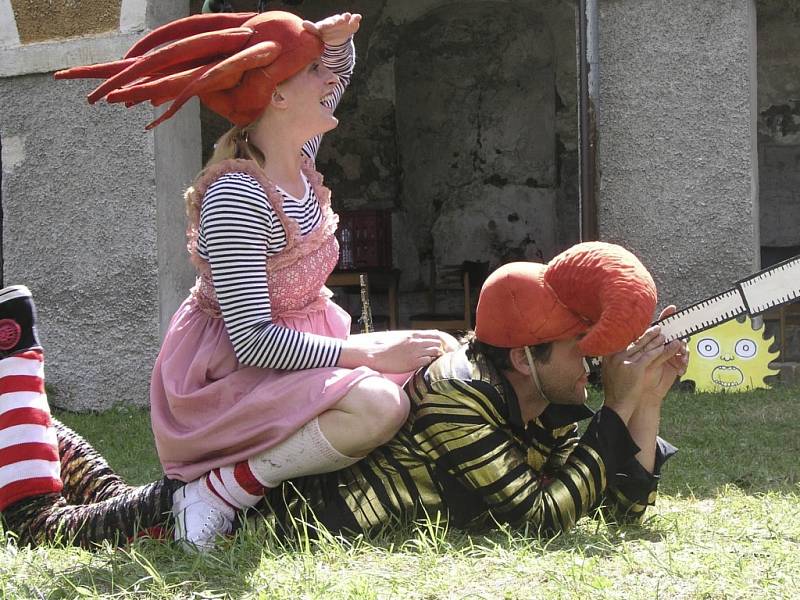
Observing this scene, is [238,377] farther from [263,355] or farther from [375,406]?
[375,406]

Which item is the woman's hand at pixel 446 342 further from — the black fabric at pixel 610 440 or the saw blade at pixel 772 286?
the saw blade at pixel 772 286

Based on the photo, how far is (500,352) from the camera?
2322 mm

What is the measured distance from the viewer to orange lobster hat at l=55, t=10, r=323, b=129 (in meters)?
2.39

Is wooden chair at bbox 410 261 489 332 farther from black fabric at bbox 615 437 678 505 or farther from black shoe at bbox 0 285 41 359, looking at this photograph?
black fabric at bbox 615 437 678 505

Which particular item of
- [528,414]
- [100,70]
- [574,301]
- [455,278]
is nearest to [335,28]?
[100,70]

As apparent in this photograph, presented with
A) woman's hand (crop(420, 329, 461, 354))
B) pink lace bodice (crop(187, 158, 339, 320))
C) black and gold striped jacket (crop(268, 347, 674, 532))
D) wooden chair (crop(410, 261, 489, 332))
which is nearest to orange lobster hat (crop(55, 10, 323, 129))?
pink lace bodice (crop(187, 158, 339, 320))

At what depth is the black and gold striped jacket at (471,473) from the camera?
2.24 metres

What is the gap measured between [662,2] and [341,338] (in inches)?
140

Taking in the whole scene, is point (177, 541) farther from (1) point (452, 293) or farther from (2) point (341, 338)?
(1) point (452, 293)

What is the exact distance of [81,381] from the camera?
596 cm

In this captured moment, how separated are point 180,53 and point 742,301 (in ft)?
4.73

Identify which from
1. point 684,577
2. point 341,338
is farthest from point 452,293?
point 684,577

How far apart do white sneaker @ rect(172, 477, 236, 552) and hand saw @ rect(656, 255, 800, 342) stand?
1097 mm

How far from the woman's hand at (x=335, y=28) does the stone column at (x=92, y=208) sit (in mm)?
3418
